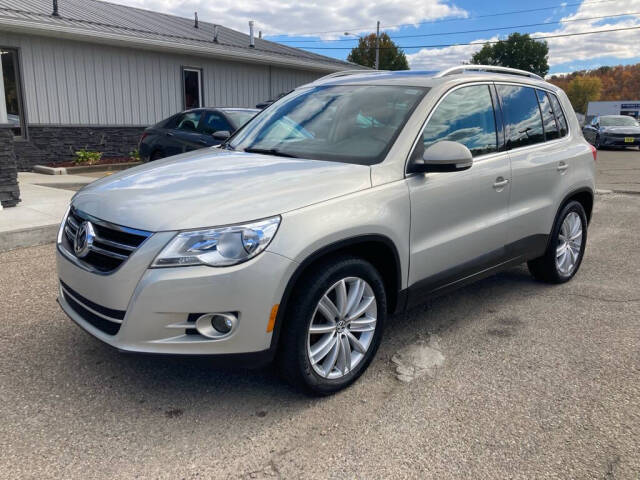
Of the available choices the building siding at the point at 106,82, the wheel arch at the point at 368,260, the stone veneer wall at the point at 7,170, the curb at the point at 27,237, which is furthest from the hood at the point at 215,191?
the building siding at the point at 106,82

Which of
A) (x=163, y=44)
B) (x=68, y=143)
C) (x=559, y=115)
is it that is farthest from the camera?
(x=163, y=44)

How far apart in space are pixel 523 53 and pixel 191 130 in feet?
260

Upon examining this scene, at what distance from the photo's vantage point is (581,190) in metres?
4.93

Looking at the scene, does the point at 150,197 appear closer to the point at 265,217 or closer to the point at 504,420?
the point at 265,217

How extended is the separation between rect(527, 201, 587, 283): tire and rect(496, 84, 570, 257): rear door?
7.3 inches

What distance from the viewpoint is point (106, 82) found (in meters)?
13.7

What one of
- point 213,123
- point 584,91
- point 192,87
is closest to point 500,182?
point 213,123

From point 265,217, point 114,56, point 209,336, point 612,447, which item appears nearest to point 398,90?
point 265,217

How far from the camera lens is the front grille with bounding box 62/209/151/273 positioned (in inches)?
102

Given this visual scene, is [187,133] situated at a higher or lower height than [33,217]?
higher

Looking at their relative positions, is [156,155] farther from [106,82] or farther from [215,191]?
[215,191]

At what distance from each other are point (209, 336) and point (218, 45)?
15.1m

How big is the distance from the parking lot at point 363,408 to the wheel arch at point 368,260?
0.41m

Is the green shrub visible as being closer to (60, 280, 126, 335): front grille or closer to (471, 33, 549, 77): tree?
(60, 280, 126, 335): front grille
